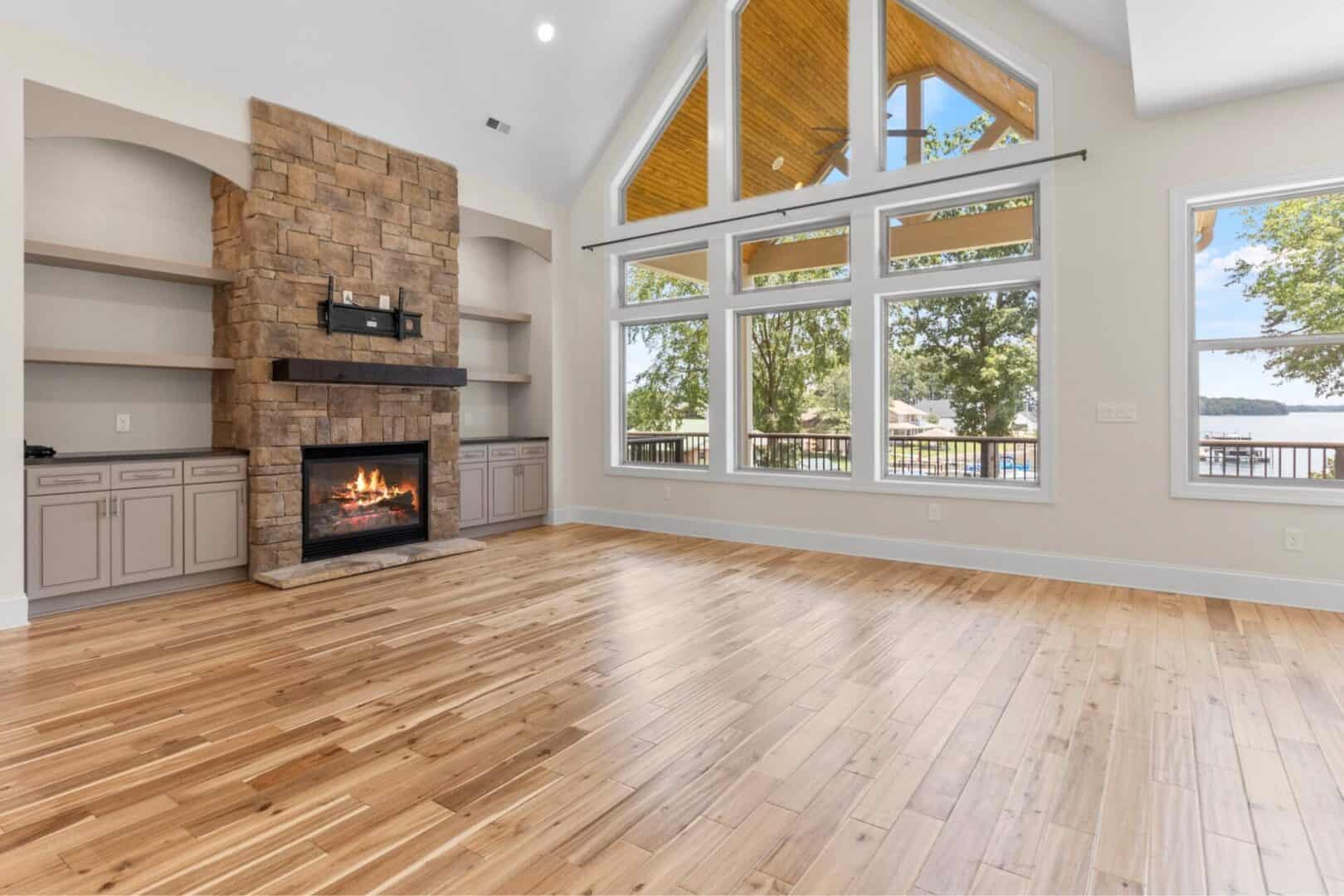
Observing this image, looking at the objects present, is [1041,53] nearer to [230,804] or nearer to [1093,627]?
[1093,627]

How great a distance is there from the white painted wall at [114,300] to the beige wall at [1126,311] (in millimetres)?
5678

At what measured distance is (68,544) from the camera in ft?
14.1

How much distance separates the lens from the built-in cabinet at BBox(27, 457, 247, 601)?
421 cm

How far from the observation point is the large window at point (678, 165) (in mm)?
6801

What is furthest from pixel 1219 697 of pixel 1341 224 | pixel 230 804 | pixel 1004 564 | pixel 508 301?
pixel 508 301

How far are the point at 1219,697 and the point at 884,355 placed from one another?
343 cm

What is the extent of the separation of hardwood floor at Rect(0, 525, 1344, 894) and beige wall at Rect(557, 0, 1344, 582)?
513mm

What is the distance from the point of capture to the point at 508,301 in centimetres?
780

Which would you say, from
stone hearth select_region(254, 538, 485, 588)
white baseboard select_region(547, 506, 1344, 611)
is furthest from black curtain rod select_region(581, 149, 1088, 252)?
stone hearth select_region(254, 538, 485, 588)

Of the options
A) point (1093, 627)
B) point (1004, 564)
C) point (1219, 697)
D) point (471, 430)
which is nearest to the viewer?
point (1219, 697)

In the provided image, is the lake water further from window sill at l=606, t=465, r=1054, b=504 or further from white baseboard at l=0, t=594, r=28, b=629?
white baseboard at l=0, t=594, r=28, b=629

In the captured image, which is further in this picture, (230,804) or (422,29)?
(422,29)

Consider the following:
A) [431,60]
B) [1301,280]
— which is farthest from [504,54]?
[1301,280]

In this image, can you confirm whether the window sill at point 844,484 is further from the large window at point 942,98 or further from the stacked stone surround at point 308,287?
the large window at point 942,98
